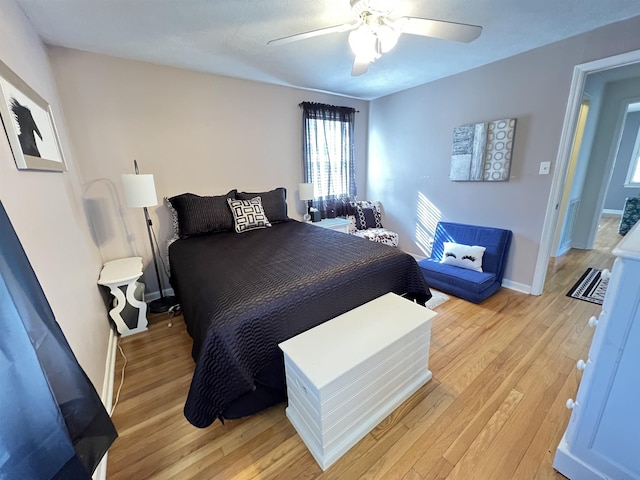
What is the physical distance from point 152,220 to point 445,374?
9.59 feet

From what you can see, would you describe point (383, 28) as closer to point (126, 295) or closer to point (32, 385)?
point (32, 385)

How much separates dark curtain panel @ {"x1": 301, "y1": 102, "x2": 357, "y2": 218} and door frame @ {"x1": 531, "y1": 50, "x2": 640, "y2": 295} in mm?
2317

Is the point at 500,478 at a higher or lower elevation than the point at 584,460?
lower

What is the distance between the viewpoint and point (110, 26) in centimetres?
Result: 179

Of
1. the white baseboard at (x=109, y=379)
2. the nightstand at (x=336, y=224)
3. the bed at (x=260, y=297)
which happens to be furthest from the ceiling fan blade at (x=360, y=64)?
the white baseboard at (x=109, y=379)

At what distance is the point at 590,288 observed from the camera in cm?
277

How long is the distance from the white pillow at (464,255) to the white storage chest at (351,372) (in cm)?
152

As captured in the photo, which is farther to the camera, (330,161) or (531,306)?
(330,161)

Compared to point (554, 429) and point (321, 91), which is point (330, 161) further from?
point (554, 429)

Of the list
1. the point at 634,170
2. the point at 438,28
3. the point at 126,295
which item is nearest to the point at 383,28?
the point at 438,28

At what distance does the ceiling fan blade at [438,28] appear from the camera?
1396 mm

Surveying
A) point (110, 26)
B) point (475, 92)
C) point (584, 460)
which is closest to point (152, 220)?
point (110, 26)

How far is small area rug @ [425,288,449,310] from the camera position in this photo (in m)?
2.55

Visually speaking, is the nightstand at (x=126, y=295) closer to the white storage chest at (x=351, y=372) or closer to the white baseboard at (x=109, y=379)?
the white baseboard at (x=109, y=379)
